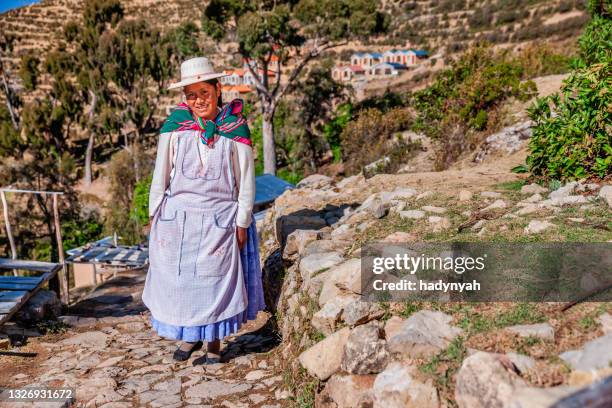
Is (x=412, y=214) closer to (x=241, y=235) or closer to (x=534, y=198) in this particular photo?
(x=534, y=198)

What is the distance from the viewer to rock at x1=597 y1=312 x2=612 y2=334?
7.45 ft

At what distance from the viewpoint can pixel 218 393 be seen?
10.5 feet

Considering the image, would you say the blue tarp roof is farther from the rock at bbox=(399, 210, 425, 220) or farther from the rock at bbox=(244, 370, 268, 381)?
the rock at bbox=(244, 370, 268, 381)

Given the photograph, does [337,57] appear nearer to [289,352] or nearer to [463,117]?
[463,117]

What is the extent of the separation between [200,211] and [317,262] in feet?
2.72

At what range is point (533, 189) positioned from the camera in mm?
4453

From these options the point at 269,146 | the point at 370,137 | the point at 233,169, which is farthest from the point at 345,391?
the point at 269,146

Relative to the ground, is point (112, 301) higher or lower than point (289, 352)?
lower

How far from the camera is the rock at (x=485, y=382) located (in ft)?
6.46

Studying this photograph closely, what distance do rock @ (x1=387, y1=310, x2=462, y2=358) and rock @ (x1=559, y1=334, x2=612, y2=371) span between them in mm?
494

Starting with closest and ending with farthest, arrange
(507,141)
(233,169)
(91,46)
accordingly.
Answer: (233,169), (507,141), (91,46)

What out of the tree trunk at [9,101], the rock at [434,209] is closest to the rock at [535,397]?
the rock at [434,209]

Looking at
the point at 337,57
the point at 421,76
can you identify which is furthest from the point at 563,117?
the point at 337,57

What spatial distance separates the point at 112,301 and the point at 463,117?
627 cm
